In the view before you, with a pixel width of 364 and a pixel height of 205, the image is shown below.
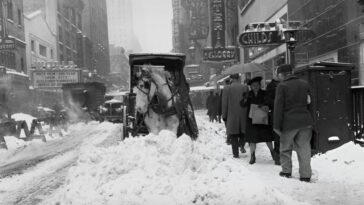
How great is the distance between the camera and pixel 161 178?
6812 millimetres

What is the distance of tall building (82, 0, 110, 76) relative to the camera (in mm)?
96844

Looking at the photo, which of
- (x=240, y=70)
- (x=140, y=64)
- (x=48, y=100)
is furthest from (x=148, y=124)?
(x=48, y=100)

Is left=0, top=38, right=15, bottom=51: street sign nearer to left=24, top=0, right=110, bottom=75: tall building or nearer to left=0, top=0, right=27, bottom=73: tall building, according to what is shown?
left=0, top=0, right=27, bottom=73: tall building

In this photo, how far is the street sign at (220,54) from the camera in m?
32.0

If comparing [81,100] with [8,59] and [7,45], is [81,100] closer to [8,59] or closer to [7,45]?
[8,59]

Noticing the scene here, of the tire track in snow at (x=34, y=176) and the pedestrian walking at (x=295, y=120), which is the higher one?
the pedestrian walking at (x=295, y=120)

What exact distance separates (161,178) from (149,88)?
5932mm

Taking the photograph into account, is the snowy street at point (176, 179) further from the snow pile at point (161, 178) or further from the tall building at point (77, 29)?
the tall building at point (77, 29)

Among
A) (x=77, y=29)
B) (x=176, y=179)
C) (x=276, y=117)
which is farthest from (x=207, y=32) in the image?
(x=176, y=179)

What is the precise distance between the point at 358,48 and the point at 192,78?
5851cm

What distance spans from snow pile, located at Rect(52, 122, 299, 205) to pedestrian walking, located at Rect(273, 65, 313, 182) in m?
0.76

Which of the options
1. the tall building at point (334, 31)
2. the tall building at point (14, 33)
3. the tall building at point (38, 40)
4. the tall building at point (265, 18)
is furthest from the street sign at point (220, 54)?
the tall building at point (38, 40)

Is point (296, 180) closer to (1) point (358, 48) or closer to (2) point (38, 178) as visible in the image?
(2) point (38, 178)

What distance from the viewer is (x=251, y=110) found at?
8.99 m
